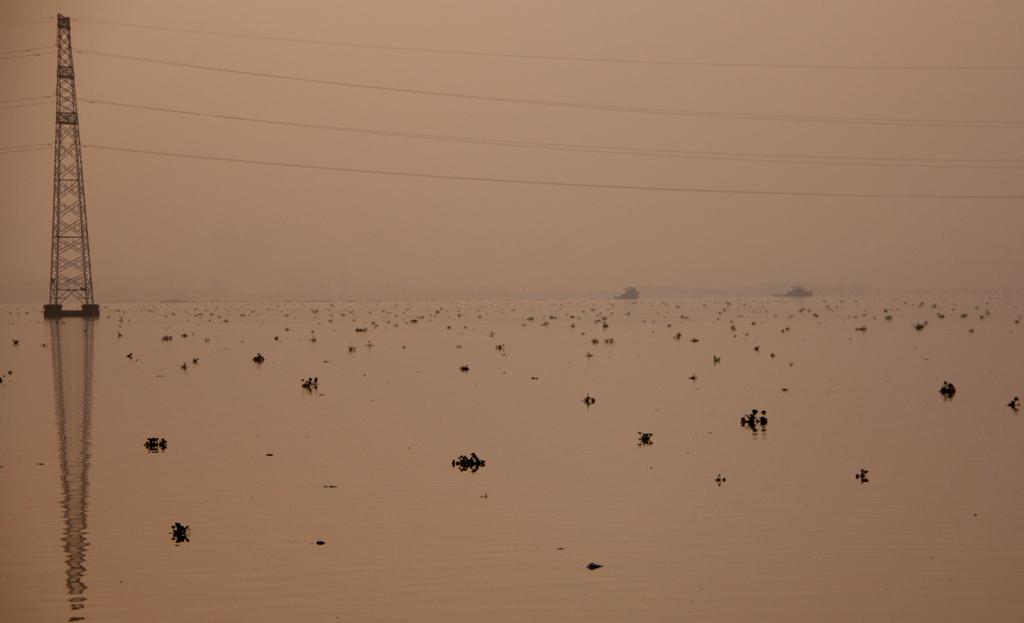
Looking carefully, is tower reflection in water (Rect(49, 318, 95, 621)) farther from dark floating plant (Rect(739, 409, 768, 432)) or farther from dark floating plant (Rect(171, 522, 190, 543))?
dark floating plant (Rect(739, 409, 768, 432))

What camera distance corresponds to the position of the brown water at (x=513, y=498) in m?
14.0

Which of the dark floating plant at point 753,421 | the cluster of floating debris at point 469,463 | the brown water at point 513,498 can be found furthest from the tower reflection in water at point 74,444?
the dark floating plant at point 753,421

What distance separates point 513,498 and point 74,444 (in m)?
12.1

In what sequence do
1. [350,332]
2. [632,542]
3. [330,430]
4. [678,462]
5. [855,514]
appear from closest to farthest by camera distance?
[632,542]
[855,514]
[678,462]
[330,430]
[350,332]

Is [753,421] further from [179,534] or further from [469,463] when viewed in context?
[179,534]

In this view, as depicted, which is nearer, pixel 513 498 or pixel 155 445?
pixel 513 498

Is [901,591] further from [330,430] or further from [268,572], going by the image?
[330,430]

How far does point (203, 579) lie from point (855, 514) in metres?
10.00

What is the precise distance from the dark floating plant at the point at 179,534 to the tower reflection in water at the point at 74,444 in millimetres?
1189

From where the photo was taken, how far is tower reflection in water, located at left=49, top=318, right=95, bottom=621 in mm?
15570

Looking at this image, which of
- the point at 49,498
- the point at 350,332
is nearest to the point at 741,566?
the point at 49,498

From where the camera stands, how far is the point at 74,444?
27047mm

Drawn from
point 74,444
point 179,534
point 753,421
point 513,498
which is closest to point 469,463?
point 513,498

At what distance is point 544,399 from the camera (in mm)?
36344
